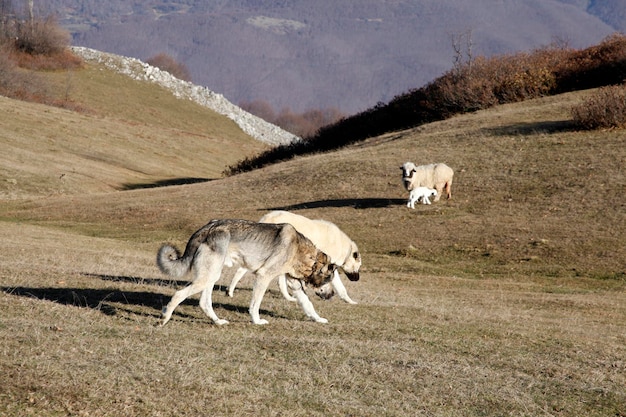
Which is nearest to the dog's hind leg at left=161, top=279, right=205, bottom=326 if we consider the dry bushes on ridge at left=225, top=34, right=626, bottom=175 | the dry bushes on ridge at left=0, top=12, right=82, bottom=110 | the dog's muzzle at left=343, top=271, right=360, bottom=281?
the dog's muzzle at left=343, top=271, right=360, bottom=281

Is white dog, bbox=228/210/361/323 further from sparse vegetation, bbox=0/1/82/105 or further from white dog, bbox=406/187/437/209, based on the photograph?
sparse vegetation, bbox=0/1/82/105

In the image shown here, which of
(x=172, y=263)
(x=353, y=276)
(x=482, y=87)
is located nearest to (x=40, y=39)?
(x=482, y=87)

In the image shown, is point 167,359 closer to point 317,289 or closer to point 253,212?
point 317,289

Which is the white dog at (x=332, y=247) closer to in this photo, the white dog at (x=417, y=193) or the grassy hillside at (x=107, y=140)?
the white dog at (x=417, y=193)

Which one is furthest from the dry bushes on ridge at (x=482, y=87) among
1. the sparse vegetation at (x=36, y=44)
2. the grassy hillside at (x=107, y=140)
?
the sparse vegetation at (x=36, y=44)

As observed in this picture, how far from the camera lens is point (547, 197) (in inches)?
1441

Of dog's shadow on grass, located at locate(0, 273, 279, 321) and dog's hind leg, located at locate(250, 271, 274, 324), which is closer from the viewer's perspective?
dog's hind leg, located at locate(250, 271, 274, 324)

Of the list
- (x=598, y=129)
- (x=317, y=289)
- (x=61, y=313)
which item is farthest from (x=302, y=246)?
(x=598, y=129)

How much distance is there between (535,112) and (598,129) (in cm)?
840

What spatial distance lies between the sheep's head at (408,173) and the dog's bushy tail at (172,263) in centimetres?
2442

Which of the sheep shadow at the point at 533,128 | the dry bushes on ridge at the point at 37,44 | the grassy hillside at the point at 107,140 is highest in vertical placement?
the dry bushes on ridge at the point at 37,44

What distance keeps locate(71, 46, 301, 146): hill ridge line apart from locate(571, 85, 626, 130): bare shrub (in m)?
82.5

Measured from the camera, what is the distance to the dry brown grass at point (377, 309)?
9758 mm

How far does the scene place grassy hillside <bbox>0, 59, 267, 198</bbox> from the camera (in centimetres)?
5978
